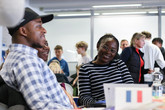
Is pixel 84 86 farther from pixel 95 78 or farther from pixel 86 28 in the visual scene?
pixel 86 28

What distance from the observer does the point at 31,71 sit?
1227 mm

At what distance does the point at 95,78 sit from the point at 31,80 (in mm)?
1000

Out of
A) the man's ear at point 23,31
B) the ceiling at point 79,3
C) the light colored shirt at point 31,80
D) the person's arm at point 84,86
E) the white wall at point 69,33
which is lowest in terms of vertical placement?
the person's arm at point 84,86

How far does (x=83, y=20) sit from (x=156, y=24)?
2208 millimetres

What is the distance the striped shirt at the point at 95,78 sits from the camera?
6.93ft

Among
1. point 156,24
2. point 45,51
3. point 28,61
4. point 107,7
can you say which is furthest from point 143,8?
point 28,61

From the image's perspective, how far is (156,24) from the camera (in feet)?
24.0

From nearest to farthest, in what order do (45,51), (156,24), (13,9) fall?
(13,9)
(45,51)
(156,24)

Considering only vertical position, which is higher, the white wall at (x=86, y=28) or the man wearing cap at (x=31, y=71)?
the white wall at (x=86, y=28)

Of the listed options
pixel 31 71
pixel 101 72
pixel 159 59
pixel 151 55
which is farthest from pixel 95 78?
pixel 159 59

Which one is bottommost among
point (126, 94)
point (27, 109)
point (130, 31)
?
point (27, 109)

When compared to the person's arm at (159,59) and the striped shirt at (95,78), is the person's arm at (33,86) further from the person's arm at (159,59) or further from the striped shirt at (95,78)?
the person's arm at (159,59)

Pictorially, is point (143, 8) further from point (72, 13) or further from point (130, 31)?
point (72, 13)

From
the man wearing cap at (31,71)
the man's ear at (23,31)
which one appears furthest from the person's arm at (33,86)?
the man's ear at (23,31)
